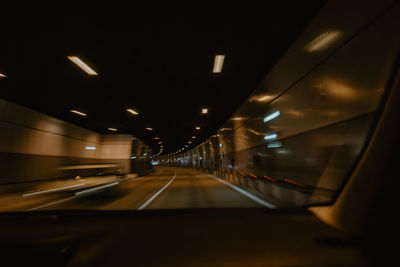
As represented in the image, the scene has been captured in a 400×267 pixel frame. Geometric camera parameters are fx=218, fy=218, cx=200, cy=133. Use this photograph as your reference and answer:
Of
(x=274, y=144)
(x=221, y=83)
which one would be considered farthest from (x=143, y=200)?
(x=274, y=144)

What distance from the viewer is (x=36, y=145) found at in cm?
1449

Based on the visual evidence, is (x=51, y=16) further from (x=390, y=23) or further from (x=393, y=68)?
(x=390, y=23)

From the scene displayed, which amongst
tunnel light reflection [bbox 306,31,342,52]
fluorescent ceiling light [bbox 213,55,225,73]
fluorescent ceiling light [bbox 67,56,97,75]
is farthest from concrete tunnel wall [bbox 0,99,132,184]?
tunnel light reflection [bbox 306,31,342,52]

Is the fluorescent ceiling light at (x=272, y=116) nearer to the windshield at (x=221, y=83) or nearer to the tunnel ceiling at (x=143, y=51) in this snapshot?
the windshield at (x=221, y=83)

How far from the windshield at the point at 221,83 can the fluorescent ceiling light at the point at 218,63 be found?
0.12 ft

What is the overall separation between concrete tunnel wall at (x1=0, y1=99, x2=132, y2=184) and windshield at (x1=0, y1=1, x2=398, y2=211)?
78 millimetres

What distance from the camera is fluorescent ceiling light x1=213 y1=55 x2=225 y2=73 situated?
7756 mm

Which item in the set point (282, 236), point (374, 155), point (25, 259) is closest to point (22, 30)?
point (25, 259)

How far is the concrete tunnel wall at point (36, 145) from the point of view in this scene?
12.1m

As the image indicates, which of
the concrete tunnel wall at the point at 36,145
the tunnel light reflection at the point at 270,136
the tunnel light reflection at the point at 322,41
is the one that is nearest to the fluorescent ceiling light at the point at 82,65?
the concrete tunnel wall at the point at 36,145

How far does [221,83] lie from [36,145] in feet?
42.5

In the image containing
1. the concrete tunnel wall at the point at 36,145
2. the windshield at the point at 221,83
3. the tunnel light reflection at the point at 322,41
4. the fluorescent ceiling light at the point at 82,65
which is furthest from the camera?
the concrete tunnel wall at the point at 36,145

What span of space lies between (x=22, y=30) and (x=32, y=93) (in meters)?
6.92

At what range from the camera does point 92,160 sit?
24.8 metres
